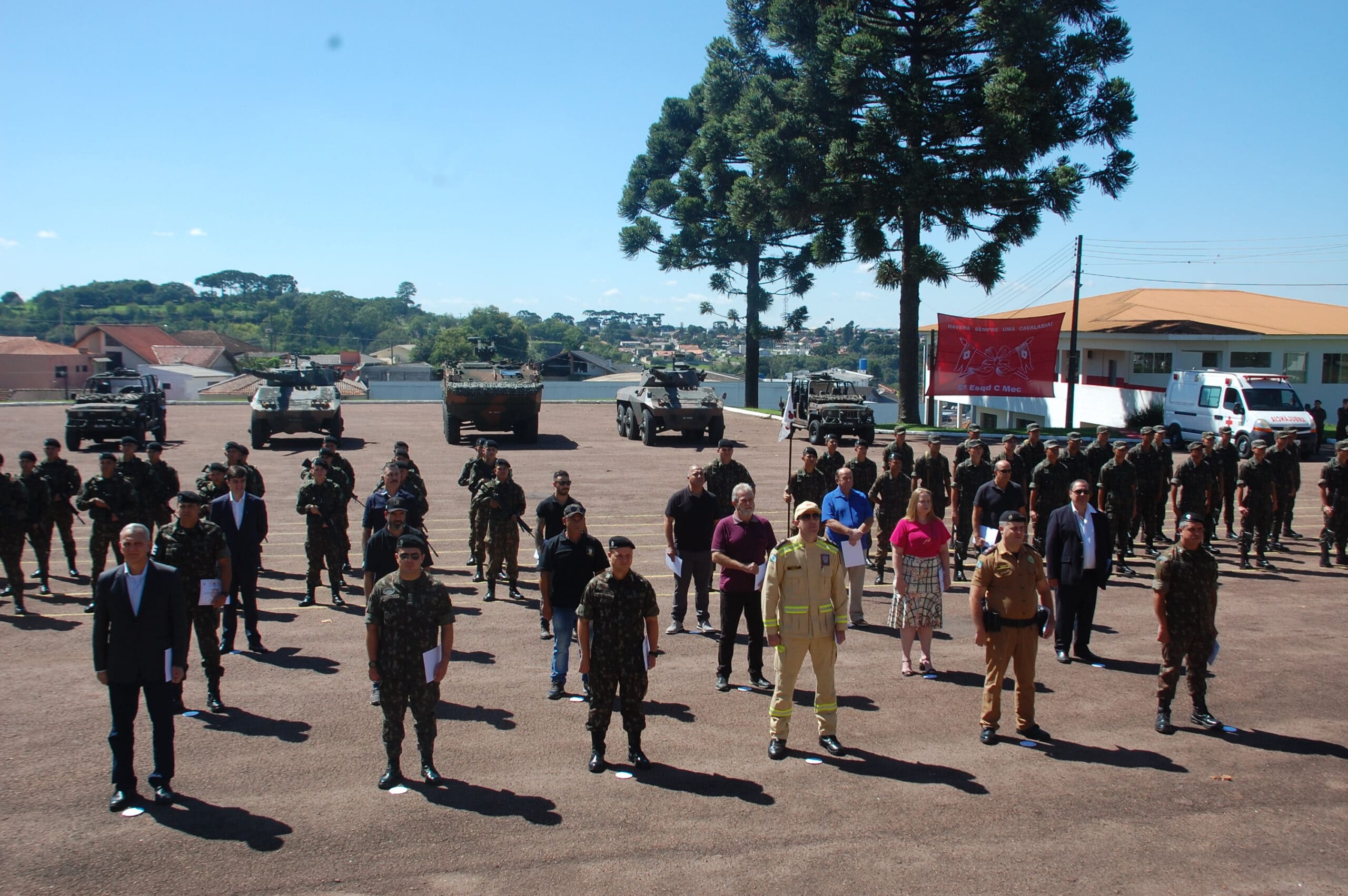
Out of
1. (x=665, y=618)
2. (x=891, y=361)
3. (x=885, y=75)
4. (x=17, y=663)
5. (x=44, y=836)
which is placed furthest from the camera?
(x=891, y=361)

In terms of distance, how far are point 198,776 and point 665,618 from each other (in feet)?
15.6

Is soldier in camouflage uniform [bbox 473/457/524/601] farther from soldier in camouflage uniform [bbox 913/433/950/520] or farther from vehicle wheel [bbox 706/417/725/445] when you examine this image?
vehicle wheel [bbox 706/417/725/445]

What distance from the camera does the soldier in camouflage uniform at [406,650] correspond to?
19.2ft

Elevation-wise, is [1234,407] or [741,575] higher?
[1234,407]

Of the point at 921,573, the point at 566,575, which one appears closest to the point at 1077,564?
the point at 921,573

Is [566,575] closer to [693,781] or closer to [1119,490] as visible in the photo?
[693,781]

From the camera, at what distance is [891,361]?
6093 inches

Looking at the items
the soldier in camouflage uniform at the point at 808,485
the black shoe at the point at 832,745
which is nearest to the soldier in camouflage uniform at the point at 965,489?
the soldier in camouflage uniform at the point at 808,485

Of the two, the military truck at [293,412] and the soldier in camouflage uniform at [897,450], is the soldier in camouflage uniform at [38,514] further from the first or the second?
the military truck at [293,412]

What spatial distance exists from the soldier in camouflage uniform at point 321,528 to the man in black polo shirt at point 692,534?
11.4ft

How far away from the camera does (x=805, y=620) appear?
6.55 meters

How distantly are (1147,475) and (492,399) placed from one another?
1625 centimetres

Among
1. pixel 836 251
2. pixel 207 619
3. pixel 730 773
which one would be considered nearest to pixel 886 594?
pixel 730 773

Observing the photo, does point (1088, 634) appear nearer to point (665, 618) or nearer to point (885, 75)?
point (665, 618)
